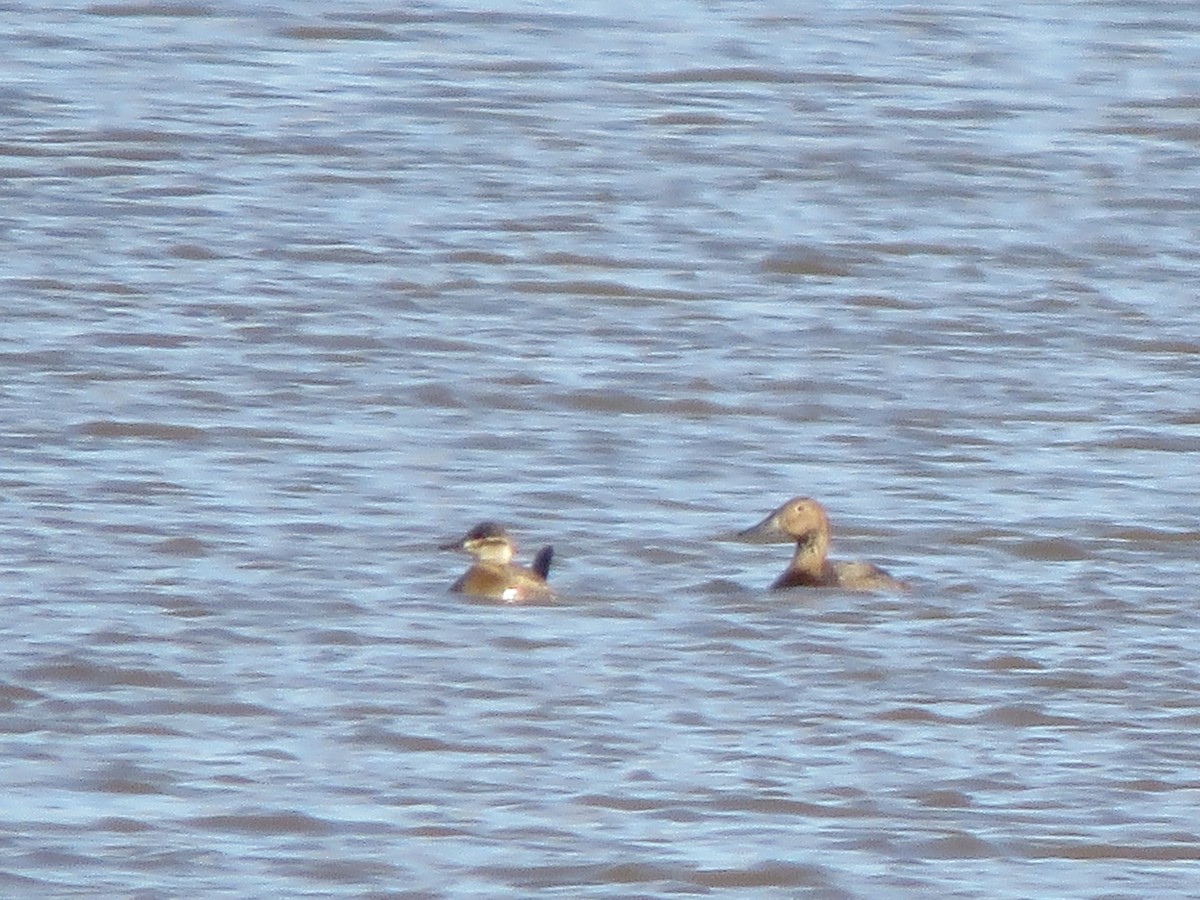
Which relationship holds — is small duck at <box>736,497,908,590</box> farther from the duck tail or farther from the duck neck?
the duck tail

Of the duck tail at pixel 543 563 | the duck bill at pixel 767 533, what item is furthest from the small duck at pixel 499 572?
the duck bill at pixel 767 533

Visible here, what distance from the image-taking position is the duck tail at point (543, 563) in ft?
27.2

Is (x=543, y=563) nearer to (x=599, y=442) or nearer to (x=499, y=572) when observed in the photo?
(x=499, y=572)

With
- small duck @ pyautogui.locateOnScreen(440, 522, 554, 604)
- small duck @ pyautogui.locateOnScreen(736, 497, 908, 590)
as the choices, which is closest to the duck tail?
small duck @ pyautogui.locateOnScreen(440, 522, 554, 604)

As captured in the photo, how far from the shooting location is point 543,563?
833 cm

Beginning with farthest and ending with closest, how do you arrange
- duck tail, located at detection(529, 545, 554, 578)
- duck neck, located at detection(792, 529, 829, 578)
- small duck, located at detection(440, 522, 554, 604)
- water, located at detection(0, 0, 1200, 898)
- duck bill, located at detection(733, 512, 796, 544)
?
1. duck bill, located at detection(733, 512, 796, 544)
2. duck neck, located at detection(792, 529, 829, 578)
3. duck tail, located at detection(529, 545, 554, 578)
4. small duck, located at detection(440, 522, 554, 604)
5. water, located at detection(0, 0, 1200, 898)

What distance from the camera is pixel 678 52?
1596 cm

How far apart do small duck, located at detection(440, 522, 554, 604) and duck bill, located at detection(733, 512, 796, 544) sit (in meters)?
0.57

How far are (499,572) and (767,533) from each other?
1.00 meters

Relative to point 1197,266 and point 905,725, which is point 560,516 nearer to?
point 905,725

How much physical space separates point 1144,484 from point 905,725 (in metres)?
2.49

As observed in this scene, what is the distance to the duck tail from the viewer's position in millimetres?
8297

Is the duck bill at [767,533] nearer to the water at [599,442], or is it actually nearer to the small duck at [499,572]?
the water at [599,442]

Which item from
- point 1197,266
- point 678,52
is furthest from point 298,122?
point 1197,266
